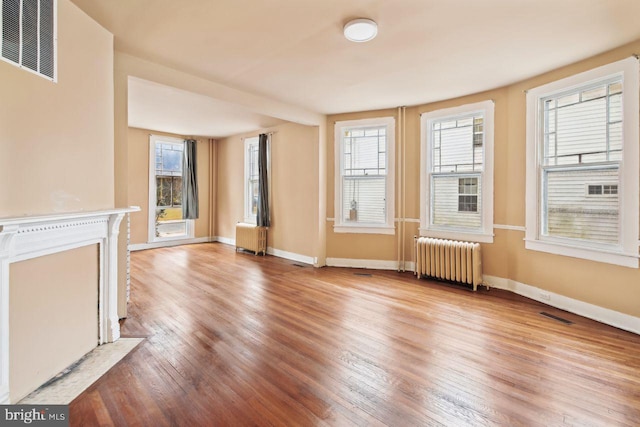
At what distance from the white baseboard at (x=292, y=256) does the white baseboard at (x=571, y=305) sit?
293cm

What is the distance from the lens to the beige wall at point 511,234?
3.05 meters

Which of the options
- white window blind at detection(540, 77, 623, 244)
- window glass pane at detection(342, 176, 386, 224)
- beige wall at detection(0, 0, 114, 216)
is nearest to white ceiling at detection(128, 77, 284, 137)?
beige wall at detection(0, 0, 114, 216)

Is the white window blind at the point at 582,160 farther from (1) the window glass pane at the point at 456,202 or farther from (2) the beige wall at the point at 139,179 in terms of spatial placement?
(2) the beige wall at the point at 139,179

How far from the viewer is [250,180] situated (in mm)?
7328

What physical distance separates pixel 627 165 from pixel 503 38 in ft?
5.67

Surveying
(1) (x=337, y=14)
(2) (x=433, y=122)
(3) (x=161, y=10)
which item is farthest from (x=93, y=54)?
(2) (x=433, y=122)

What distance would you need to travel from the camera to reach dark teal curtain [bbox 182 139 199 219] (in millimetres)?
7441

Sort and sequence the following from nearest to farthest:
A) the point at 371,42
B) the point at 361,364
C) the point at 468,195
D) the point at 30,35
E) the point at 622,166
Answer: the point at 30,35 < the point at 361,364 < the point at 371,42 < the point at 622,166 < the point at 468,195

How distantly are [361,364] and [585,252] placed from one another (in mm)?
2783

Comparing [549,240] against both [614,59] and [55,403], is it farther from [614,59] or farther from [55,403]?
[55,403]

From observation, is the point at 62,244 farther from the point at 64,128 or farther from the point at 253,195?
the point at 253,195

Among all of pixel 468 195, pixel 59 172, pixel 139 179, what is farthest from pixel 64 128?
pixel 139 179

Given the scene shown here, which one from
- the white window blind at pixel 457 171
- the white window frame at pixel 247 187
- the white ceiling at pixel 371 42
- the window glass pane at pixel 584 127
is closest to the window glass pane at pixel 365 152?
the white window blind at pixel 457 171

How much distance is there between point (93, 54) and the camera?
242 centimetres
